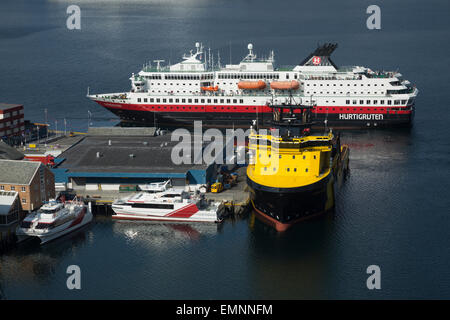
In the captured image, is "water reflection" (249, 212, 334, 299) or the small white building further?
the small white building

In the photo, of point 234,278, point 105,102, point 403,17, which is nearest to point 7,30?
point 105,102

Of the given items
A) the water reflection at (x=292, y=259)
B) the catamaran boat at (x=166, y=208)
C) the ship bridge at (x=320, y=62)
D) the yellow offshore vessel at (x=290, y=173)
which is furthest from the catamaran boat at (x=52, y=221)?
the ship bridge at (x=320, y=62)

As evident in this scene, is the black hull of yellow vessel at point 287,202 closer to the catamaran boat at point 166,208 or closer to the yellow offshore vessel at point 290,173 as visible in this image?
the yellow offshore vessel at point 290,173

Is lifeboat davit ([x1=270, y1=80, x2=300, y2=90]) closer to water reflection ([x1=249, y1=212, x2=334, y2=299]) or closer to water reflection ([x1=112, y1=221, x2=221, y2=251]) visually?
water reflection ([x1=249, y1=212, x2=334, y2=299])

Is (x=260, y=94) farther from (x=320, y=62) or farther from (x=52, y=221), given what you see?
(x=52, y=221)

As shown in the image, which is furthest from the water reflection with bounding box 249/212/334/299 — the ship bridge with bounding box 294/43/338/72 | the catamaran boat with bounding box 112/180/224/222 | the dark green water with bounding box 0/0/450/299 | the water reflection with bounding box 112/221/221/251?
the ship bridge with bounding box 294/43/338/72
